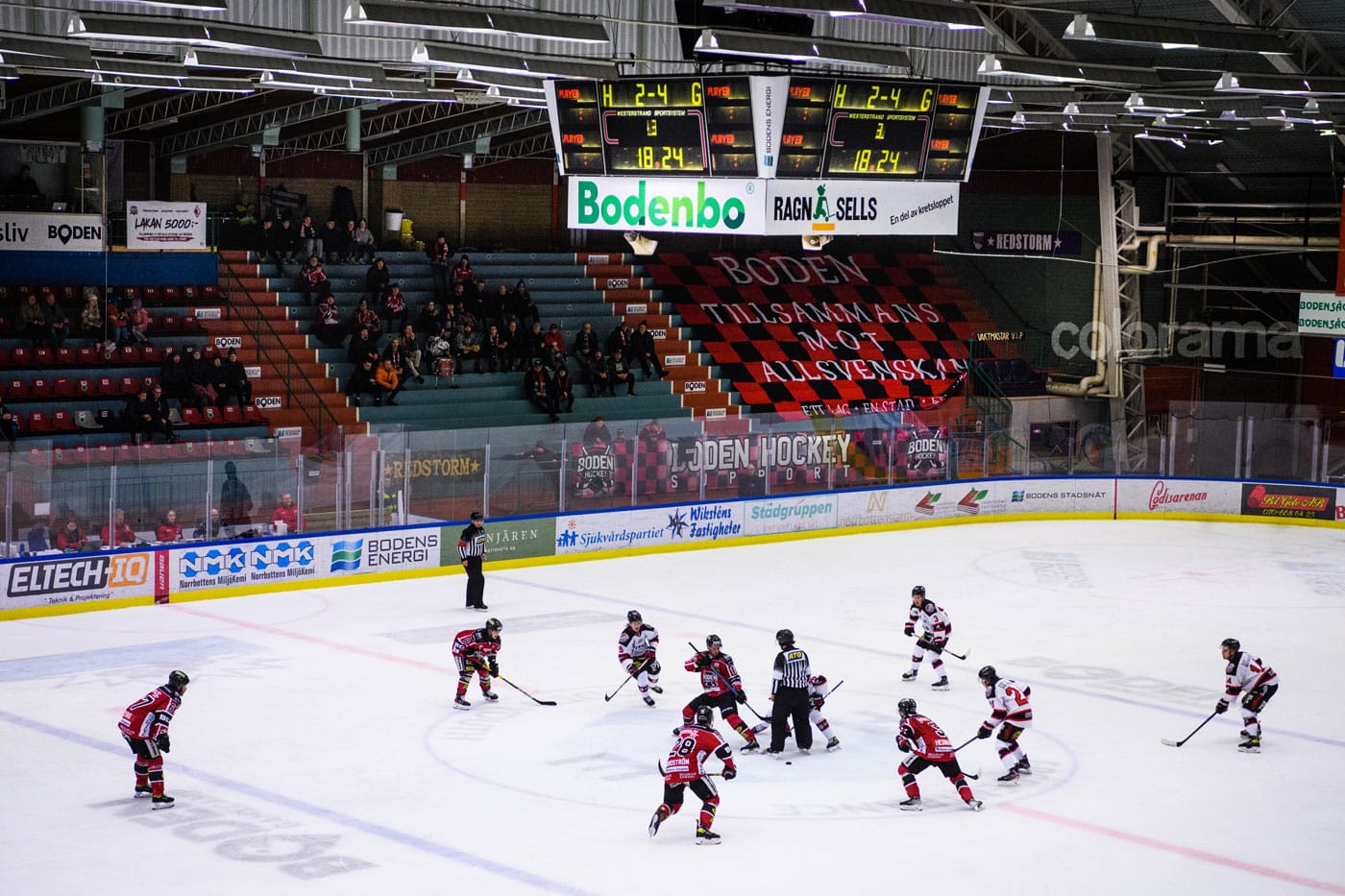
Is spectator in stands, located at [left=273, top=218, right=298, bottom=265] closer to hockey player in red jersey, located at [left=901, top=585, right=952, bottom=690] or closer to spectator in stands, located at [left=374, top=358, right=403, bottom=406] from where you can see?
spectator in stands, located at [left=374, top=358, right=403, bottom=406]

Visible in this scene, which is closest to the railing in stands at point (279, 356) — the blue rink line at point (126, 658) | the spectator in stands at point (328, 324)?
the spectator in stands at point (328, 324)

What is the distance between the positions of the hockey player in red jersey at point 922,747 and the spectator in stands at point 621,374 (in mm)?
18575

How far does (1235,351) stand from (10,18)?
27933 mm

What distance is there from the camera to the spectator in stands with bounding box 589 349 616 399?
100 feet

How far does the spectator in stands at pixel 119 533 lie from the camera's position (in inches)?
792

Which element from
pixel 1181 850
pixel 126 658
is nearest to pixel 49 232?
pixel 126 658

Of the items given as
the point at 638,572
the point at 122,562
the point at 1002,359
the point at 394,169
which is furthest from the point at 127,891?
the point at 1002,359

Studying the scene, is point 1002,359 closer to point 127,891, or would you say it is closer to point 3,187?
point 3,187

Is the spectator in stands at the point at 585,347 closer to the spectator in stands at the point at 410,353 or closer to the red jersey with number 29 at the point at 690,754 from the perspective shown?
the spectator in stands at the point at 410,353

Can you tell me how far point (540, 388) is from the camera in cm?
2883

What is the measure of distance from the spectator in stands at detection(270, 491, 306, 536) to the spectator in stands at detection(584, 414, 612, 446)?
4.58 meters

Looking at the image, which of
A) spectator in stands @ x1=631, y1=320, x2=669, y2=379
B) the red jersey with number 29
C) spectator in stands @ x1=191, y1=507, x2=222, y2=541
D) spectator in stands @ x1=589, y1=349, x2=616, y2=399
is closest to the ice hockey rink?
the red jersey with number 29

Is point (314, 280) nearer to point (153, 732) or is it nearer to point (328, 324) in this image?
point (328, 324)

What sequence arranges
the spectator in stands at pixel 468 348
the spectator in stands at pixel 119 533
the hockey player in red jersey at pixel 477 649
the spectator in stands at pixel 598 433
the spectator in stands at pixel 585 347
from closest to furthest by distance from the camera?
the hockey player in red jersey at pixel 477 649 → the spectator in stands at pixel 119 533 → the spectator in stands at pixel 598 433 → the spectator in stands at pixel 468 348 → the spectator in stands at pixel 585 347
